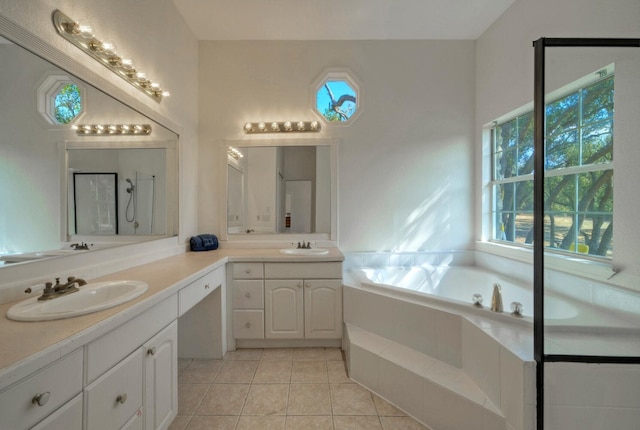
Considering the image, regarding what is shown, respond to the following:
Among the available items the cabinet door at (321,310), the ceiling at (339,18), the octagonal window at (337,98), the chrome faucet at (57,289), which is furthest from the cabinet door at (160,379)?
the ceiling at (339,18)

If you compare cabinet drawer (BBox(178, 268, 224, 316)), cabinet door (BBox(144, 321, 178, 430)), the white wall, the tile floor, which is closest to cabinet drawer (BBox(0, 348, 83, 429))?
cabinet door (BBox(144, 321, 178, 430))

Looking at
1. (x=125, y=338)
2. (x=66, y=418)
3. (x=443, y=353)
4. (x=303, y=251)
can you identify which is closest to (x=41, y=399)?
(x=66, y=418)

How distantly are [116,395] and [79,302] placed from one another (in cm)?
45

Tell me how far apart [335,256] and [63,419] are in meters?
1.71

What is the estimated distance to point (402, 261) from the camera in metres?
2.66

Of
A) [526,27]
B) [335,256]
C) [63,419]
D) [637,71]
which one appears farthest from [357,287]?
[526,27]

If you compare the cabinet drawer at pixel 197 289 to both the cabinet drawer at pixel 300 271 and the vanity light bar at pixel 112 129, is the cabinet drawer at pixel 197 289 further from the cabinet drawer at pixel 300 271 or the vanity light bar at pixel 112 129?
the vanity light bar at pixel 112 129

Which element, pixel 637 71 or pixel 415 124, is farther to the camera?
pixel 415 124

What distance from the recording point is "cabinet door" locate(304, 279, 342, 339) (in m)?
2.17

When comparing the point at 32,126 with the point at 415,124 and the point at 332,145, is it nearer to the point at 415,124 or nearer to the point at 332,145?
the point at 332,145

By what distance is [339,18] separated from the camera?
2383 mm

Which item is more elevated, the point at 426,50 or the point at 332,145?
the point at 426,50

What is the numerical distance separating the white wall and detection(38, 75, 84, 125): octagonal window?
137 centimetres

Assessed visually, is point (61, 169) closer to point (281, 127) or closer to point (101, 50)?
point (101, 50)
